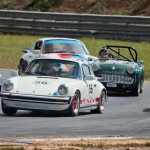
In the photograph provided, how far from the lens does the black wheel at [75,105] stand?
16234 millimetres

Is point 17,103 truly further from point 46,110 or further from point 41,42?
point 41,42

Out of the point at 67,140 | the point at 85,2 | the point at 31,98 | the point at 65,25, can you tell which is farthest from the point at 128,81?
the point at 85,2

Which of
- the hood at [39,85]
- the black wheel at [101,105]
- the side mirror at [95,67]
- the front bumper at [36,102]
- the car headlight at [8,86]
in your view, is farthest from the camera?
the side mirror at [95,67]

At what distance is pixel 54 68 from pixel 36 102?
1.49 metres

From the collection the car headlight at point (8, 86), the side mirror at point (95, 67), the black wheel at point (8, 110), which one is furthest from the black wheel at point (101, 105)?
the side mirror at point (95, 67)

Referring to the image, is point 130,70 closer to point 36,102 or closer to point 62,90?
point 62,90

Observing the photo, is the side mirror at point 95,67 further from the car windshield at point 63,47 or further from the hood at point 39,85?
the hood at point 39,85

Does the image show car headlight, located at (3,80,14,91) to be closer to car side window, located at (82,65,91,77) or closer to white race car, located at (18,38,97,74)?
car side window, located at (82,65,91,77)

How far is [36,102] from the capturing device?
625 inches

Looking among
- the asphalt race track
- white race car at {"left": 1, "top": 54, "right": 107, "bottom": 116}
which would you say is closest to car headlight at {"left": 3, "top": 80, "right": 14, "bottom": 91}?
white race car at {"left": 1, "top": 54, "right": 107, "bottom": 116}

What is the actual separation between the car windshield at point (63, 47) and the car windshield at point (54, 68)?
24.0 ft

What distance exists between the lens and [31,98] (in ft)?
52.2

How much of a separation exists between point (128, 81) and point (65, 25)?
44.1 ft

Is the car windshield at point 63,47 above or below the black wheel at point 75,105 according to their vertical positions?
above
